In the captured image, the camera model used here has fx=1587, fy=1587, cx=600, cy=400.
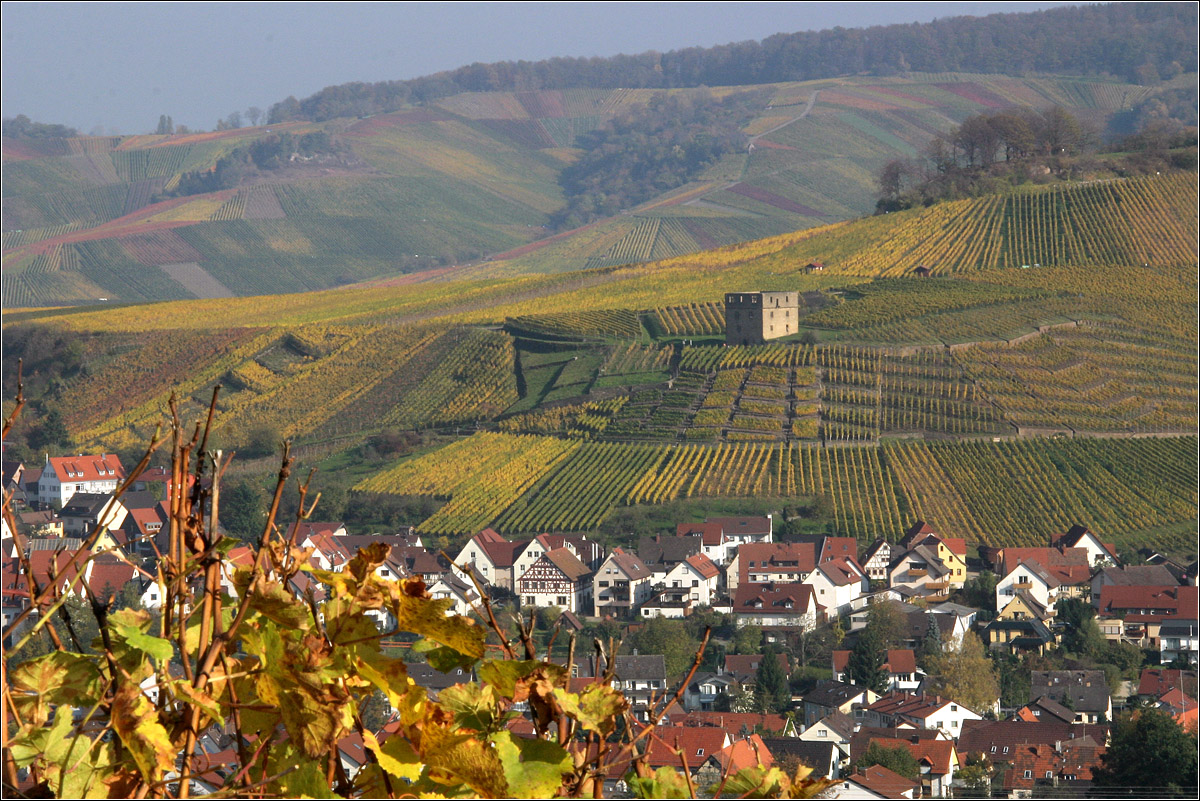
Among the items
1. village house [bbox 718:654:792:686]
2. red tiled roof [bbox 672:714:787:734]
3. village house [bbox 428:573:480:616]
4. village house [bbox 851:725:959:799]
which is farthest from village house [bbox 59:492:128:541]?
village house [bbox 851:725:959:799]

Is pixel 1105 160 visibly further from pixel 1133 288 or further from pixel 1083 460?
pixel 1083 460

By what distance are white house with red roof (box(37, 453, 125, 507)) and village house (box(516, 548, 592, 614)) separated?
18.4 meters

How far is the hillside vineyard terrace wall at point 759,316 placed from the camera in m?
56.4

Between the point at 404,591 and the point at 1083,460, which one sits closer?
the point at 404,591

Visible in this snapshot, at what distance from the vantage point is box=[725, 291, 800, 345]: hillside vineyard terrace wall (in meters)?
56.4

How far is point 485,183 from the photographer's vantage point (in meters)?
160

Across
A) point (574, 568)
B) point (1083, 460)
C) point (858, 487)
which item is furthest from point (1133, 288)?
point (574, 568)

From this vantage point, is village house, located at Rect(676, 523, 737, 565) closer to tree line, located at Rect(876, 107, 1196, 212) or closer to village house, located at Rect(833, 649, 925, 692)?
village house, located at Rect(833, 649, 925, 692)

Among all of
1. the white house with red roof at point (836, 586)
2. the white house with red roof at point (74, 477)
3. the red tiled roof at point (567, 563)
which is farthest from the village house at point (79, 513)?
the white house with red roof at point (836, 586)

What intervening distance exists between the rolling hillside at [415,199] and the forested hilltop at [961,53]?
19.2ft

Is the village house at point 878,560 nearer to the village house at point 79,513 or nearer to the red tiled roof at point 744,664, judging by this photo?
the red tiled roof at point 744,664

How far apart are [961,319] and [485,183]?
107m

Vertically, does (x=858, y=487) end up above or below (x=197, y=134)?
below

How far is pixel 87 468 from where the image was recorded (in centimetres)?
5353
